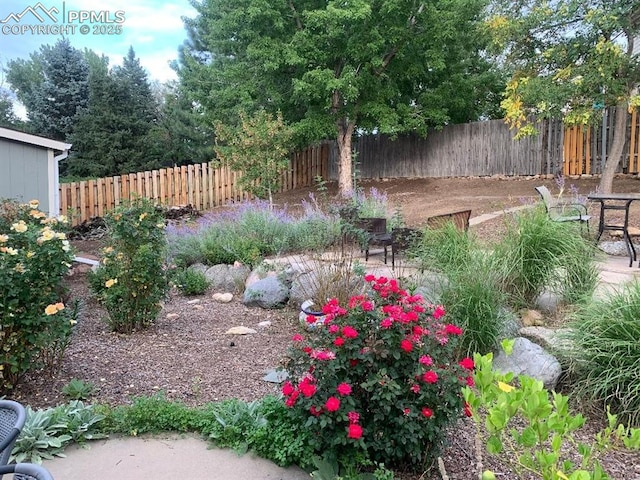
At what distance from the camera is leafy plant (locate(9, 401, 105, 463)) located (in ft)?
7.38

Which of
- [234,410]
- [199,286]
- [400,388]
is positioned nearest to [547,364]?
[400,388]

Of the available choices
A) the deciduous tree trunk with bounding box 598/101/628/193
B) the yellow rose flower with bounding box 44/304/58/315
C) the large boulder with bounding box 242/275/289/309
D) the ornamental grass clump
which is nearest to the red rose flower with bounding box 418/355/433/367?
the ornamental grass clump

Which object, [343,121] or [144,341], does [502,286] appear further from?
[343,121]

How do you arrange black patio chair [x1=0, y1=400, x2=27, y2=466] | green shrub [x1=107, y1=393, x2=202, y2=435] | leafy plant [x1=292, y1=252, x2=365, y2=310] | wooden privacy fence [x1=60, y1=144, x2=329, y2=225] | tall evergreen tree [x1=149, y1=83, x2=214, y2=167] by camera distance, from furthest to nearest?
tall evergreen tree [x1=149, y1=83, x2=214, y2=167], wooden privacy fence [x1=60, y1=144, x2=329, y2=225], leafy plant [x1=292, y1=252, x2=365, y2=310], green shrub [x1=107, y1=393, x2=202, y2=435], black patio chair [x1=0, y1=400, x2=27, y2=466]

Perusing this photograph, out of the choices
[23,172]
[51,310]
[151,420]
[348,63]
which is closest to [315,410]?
[151,420]

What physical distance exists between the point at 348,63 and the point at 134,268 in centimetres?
1124

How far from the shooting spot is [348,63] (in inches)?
550

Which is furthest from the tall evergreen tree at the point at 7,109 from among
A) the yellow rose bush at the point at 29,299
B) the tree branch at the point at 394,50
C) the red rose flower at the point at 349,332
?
the red rose flower at the point at 349,332

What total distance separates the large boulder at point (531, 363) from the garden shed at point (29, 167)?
6397 mm

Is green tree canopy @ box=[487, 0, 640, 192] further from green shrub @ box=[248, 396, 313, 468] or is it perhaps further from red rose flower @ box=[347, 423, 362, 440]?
red rose flower @ box=[347, 423, 362, 440]

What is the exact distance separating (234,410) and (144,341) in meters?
1.78

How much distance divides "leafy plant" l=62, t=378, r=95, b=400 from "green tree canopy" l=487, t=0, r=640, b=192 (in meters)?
8.91

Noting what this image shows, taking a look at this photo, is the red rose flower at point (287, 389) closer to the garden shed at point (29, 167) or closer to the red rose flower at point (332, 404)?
the red rose flower at point (332, 404)

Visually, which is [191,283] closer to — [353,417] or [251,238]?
[251,238]
